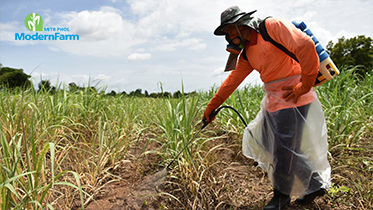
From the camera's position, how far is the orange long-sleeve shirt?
4.90 feet

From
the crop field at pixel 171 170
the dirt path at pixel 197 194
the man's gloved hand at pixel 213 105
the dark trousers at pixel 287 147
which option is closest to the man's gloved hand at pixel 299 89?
the dark trousers at pixel 287 147

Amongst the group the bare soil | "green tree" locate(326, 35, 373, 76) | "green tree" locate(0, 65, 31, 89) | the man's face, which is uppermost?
"green tree" locate(326, 35, 373, 76)

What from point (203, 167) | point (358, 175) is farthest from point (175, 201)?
point (358, 175)

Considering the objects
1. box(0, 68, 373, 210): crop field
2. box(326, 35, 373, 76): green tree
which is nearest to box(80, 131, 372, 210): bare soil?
box(0, 68, 373, 210): crop field

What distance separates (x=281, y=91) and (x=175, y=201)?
1.28 metres

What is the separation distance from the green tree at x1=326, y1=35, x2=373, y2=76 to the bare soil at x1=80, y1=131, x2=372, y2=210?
12579mm

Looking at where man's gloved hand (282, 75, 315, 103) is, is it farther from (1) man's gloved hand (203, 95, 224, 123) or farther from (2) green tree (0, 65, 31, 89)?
(2) green tree (0, 65, 31, 89)

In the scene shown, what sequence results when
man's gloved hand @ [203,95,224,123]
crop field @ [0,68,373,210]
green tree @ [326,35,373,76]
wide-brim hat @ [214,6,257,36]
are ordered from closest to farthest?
wide-brim hat @ [214,6,257,36] < crop field @ [0,68,373,210] < man's gloved hand @ [203,95,224,123] < green tree @ [326,35,373,76]

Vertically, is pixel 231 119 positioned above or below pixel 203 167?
above

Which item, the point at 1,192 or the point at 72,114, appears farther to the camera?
the point at 72,114

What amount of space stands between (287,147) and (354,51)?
589 inches

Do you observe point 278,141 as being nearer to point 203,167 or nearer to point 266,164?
point 266,164

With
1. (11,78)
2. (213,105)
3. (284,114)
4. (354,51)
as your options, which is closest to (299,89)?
(284,114)

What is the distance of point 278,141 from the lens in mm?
1848
